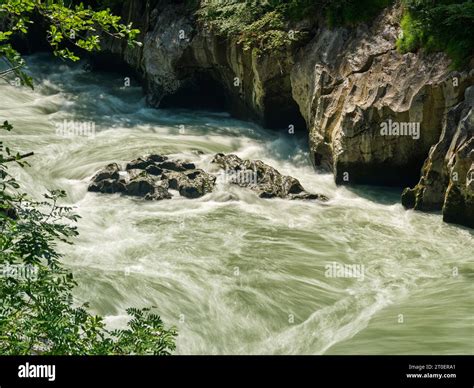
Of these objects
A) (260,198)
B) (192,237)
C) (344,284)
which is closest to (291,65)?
(260,198)

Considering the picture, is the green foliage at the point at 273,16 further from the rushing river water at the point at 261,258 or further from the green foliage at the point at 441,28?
the rushing river water at the point at 261,258

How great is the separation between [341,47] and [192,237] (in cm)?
761

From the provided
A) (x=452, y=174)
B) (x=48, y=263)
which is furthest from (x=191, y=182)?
(x=48, y=263)

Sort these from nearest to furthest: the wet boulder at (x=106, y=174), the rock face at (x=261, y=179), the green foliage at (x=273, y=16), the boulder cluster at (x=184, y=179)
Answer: the boulder cluster at (x=184, y=179) < the rock face at (x=261, y=179) < the wet boulder at (x=106, y=174) < the green foliage at (x=273, y=16)

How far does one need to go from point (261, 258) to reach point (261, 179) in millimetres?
4503

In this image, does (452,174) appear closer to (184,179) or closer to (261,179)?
(261,179)

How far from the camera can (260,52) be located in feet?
62.6

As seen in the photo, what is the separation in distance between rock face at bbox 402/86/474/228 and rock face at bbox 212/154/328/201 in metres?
2.37

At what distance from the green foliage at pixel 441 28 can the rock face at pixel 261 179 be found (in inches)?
170

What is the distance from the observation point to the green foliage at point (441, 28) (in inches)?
570

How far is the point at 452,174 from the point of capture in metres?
13.5

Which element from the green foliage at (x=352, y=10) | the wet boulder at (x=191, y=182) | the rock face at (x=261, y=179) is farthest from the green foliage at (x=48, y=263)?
the green foliage at (x=352, y=10)

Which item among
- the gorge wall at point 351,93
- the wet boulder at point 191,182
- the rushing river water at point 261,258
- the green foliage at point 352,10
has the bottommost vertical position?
the rushing river water at point 261,258

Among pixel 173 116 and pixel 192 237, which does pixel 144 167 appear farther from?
pixel 173 116
